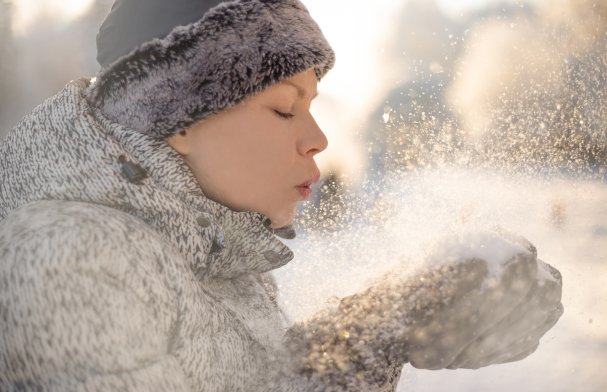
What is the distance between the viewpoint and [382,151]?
1955 millimetres

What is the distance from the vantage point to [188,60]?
2.10 ft

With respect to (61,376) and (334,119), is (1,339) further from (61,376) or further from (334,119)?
(334,119)

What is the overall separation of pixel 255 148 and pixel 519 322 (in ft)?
1.70

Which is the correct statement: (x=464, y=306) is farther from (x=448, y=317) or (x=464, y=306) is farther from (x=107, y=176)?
(x=107, y=176)

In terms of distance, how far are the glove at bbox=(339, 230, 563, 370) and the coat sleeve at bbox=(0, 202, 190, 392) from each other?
0.30 metres

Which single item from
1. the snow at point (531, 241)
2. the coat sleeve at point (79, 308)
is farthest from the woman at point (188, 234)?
the snow at point (531, 241)

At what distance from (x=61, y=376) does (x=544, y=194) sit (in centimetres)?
147

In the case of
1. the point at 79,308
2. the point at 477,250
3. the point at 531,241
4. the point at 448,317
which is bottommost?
the point at 79,308

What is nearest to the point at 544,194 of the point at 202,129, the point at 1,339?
the point at 202,129

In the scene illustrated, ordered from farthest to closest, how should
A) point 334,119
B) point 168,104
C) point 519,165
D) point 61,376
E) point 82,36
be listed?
1. point 82,36
2. point 334,119
3. point 519,165
4. point 168,104
5. point 61,376

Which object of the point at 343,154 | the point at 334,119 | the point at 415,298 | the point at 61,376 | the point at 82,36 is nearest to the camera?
the point at 61,376

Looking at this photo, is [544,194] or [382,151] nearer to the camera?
[544,194]

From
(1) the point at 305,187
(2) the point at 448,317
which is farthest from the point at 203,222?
(2) the point at 448,317

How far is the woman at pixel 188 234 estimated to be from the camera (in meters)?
0.38
